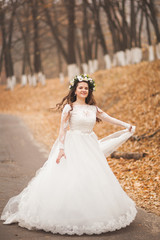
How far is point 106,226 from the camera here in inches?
165

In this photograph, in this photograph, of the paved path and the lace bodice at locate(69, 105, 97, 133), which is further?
the lace bodice at locate(69, 105, 97, 133)

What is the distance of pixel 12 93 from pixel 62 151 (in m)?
26.0

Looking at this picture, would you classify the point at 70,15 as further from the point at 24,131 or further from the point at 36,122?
the point at 24,131

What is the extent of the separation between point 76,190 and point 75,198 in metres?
0.11

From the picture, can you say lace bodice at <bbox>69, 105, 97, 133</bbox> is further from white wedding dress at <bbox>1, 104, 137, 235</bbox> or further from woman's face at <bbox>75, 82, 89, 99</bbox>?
woman's face at <bbox>75, 82, 89, 99</bbox>

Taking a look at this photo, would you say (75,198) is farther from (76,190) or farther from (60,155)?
(60,155)

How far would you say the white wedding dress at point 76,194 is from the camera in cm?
419

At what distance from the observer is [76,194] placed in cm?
430

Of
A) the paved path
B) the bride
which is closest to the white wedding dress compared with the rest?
the bride

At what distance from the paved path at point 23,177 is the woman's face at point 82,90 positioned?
2.05 metres

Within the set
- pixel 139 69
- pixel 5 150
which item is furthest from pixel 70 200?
pixel 139 69

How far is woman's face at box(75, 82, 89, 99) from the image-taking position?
489 centimetres

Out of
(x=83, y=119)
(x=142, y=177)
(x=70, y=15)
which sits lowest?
(x=142, y=177)

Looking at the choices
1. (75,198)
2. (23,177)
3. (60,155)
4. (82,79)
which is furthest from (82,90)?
(23,177)
